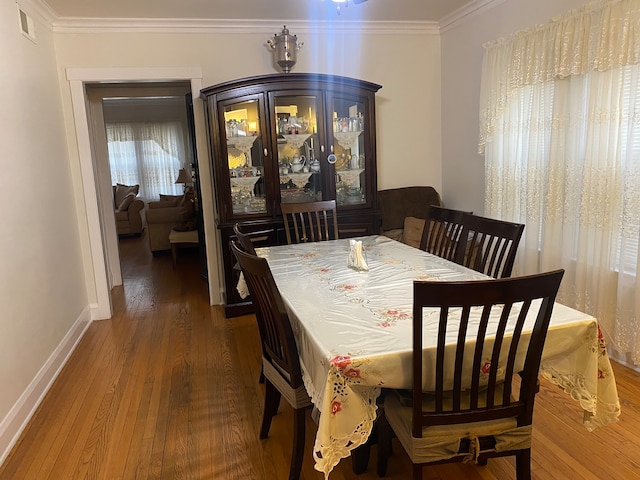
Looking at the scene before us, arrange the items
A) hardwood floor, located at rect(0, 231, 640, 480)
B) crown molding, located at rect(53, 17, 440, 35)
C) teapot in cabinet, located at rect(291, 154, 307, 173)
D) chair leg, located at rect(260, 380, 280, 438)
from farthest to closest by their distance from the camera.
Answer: teapot in cabinet, located at rect(291, 154, 307, 173) → crown molding, located at rect(53, 17, 440, 35) → chair leg, located at rect(260, 380, 280, 438) → hardwood floor, located at rect(0, 231, 640, 480)

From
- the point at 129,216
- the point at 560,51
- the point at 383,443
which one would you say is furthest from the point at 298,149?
the point at 129,216

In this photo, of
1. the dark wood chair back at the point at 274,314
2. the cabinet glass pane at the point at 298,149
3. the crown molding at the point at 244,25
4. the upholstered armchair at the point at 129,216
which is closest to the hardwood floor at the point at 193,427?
the dark wood chair back at the point at 274,314

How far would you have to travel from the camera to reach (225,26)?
381cm

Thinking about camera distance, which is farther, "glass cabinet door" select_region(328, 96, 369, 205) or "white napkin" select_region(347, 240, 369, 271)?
"glass cabinet door" select_region(328, 96, 369, 205)

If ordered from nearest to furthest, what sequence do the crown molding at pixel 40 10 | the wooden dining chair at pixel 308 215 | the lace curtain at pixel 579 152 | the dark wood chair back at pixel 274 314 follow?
the dark wood chair back at pixel 274 314, the lace curtain at pixel 579 152, the crown molding at pixel 40 10, the wooden dining chair at pixel 308 215

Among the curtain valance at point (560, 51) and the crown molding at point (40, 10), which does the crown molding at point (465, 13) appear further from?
the crown molding at point (40, 10)

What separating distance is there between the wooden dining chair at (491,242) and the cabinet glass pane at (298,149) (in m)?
1.67

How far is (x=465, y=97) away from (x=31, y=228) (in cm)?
342

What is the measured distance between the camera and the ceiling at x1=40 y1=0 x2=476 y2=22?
3.29 m

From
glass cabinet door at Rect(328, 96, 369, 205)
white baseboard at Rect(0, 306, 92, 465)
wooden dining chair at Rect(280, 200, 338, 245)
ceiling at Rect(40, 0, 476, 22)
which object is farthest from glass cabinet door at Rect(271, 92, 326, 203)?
white baseboard at Rect(0, 306, 92, 465)

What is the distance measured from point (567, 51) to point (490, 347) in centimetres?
214

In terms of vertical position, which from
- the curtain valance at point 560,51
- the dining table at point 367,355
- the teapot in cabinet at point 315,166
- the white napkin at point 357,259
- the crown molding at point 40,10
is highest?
the crown molding at point 40,10

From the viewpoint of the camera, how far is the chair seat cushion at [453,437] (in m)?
1.41

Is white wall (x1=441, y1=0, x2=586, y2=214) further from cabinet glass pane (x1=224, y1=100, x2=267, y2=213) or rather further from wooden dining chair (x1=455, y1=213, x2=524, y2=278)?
cabinet glass pane (x1=224, y1=100, x2=267, y2=213)
